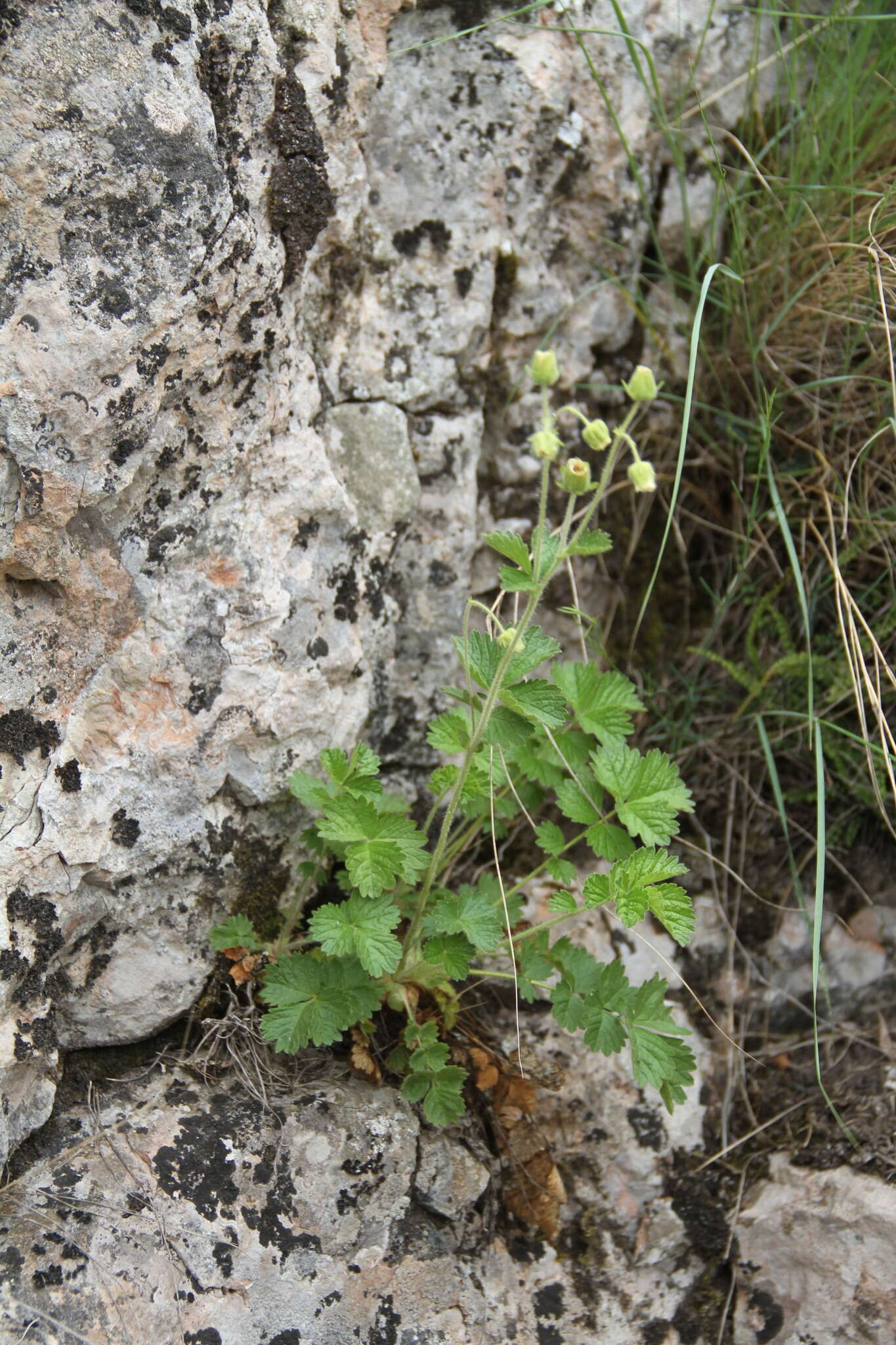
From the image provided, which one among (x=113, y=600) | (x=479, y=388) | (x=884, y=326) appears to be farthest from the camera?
(x=479, y=388)

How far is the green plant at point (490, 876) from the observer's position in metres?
1.90

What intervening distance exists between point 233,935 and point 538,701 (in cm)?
82

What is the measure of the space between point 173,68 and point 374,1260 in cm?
235

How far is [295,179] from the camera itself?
2.16 meters

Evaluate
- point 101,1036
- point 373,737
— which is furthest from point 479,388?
point 101,1036

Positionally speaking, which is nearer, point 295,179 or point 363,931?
point 363,931

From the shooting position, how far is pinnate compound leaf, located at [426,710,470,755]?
6.57 ft

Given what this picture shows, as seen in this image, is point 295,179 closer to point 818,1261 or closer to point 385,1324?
point 385,1324

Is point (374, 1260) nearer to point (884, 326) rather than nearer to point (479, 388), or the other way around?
point (479, 388)

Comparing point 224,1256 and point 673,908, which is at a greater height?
point 673,908

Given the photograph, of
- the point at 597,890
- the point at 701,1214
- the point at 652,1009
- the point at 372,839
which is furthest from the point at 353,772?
the point at 701,1214

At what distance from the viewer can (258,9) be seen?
203 cm

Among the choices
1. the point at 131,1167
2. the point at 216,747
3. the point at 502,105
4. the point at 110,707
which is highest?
the point at 502,105

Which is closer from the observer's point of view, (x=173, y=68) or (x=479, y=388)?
(x=173, y=68)
